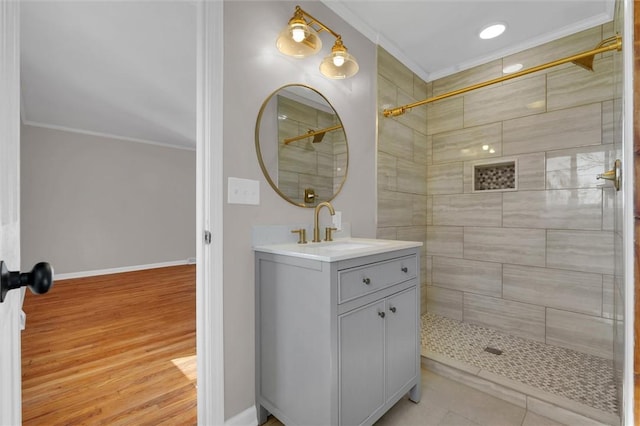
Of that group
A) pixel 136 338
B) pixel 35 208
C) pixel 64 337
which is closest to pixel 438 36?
pixel 136 338

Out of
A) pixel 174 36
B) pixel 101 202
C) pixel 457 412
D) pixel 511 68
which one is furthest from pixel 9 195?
pixel 101 202

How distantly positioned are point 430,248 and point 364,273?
190cm

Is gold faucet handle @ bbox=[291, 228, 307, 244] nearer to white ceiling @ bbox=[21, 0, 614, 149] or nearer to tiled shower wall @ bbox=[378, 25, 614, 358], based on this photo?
tiled shower wall @ bbox=[378, 25, 614, 358]

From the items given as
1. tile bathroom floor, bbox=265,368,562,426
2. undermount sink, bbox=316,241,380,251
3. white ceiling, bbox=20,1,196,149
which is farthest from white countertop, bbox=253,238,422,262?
white ceiling, bbox=20,1,196,149

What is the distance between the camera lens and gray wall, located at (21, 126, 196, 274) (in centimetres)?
449

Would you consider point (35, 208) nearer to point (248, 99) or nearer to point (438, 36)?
point (248, 99)

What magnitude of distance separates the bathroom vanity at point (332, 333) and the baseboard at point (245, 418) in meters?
0.04

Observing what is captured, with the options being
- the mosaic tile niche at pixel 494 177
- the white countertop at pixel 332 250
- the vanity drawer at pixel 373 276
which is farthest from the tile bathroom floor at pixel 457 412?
the mosaic tile niche at pixel 494 177

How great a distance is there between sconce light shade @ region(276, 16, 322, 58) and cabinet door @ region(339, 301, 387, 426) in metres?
1.44

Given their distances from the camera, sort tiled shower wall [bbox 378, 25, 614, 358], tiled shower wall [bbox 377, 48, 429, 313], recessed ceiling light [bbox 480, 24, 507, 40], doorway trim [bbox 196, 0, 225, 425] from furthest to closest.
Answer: tiled shower wall [bbox 377, 48, 429, 313] < recessed ceiling light [bbox 480, 24, 507, 40] < tiled shower wall [bbox 378, 25, 614, 358] < doorway trim [bbox 196, 0, 225, 425]

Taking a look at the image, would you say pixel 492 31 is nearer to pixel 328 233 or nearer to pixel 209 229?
pixel 328 233

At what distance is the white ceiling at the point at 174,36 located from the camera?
79.6 inches

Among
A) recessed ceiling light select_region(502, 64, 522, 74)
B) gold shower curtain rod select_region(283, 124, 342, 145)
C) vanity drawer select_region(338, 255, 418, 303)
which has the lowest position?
vanity drawer select_region(338, 255, 418, 303)

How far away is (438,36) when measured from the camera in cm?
237
